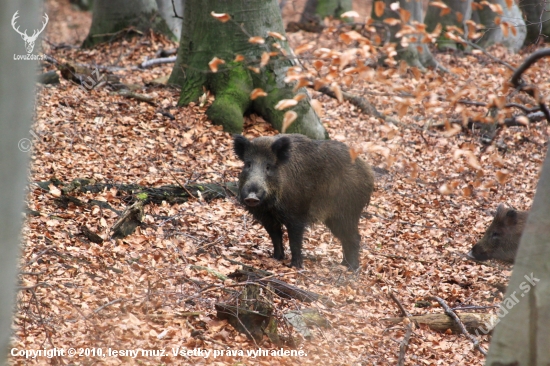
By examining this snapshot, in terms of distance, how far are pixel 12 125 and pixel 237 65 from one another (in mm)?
8339

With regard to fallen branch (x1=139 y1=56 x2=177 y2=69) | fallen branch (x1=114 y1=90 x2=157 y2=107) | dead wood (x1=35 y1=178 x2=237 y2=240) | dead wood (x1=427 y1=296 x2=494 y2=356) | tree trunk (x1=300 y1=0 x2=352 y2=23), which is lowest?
dead wood (x1=427 y1=296 x2=494 y2=356)

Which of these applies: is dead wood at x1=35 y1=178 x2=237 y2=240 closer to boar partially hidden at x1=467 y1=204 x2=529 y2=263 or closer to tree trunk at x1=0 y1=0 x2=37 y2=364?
boar partially hidden at x1=467 y1=204 x2=529 y2=263

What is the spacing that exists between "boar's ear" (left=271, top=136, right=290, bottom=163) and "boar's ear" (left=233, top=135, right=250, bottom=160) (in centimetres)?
37

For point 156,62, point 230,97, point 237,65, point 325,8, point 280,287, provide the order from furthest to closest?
1. point 325,8
2. point 156,62
3. point 230,97
4. point 237,65
5. point 280,287

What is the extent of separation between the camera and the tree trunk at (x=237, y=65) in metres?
10.2

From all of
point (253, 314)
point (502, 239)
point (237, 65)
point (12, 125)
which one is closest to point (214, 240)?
point (253, 314)

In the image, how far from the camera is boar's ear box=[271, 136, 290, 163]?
698 centimetres

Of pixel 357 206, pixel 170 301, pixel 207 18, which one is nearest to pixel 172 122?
pixel 207 18

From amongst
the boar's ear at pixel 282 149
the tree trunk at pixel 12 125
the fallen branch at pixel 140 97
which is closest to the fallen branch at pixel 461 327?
the boar's ear at pixel 282 149

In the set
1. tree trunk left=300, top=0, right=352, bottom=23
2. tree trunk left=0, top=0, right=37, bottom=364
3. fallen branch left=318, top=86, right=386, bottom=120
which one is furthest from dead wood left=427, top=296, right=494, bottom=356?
tree trunk left=300, top=0, right=352, bottom=23

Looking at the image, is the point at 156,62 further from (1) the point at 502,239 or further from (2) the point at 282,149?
(1) the point at 502,239

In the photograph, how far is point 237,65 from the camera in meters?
10.5

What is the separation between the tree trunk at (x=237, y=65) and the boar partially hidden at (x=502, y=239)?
11.8ft

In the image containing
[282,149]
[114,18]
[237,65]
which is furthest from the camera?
[114,18]
